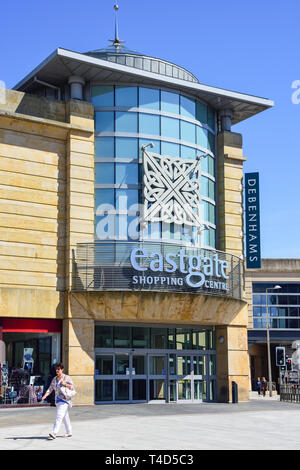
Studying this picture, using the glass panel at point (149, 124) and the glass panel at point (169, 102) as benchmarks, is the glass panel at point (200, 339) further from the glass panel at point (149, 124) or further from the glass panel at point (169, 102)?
the glass panel at point (169, 102)

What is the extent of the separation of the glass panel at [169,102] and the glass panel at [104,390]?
1274 centimetres

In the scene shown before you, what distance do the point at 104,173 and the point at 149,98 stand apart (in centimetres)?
422

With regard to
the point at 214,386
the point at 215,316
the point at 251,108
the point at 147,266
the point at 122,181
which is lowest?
the point at 214,386

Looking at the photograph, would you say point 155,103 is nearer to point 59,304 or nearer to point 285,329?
point 59,304

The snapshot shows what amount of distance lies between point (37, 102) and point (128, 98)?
14.0ft

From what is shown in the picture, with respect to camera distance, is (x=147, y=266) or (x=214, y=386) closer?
(x=147, y=266)

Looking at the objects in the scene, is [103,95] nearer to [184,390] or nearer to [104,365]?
[104,365]

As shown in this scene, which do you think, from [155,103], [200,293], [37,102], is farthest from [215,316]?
[37,102]

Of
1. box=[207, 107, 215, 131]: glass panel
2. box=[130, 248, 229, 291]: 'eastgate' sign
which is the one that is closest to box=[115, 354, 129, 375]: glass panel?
box=[130, 248, 229, 291]: 'eastgate' sign

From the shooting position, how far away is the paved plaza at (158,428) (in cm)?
1525

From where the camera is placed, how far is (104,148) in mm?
31109

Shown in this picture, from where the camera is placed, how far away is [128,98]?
104 feet

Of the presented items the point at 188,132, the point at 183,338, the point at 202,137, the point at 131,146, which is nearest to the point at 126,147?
Result: the point at 131,146

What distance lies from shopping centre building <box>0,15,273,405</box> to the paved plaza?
2376 mm
